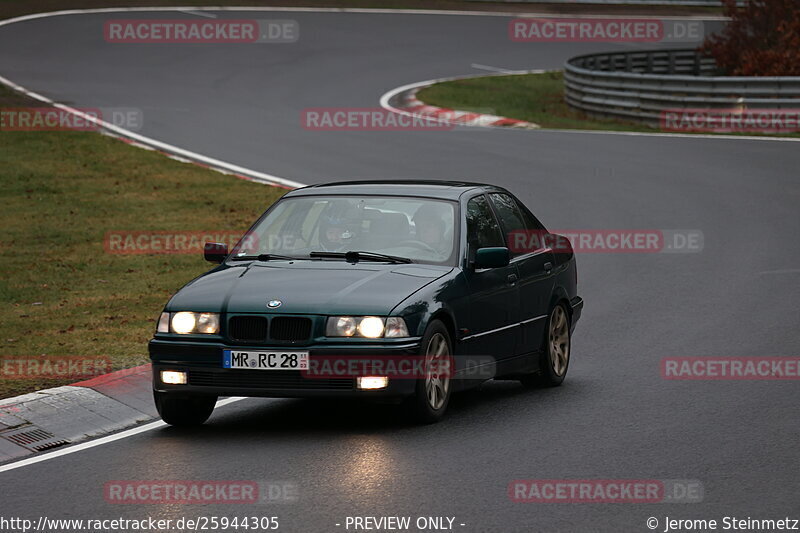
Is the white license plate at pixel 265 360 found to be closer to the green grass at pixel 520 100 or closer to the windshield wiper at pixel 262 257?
the windshield wiper at pixel 262 257

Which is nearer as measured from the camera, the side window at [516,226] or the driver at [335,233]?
the driver at [335,233]

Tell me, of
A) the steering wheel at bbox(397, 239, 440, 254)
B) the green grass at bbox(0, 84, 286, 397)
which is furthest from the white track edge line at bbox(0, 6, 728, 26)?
the steering wheel at bbox(397, 239, 440, 254)

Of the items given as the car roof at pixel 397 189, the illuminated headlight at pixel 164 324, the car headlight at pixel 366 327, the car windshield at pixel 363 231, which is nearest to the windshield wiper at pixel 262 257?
the car windshield at pixel 363 231

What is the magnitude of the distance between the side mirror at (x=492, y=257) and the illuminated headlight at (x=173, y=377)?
218 centimetres

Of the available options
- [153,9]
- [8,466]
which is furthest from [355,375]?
[153,9]

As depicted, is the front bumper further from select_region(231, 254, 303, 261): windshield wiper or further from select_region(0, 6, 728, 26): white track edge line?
select_region(0, 6, 728, 26): white track edge line

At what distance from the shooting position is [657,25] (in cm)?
5156

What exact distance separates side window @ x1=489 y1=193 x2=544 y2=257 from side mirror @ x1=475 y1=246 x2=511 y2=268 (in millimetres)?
918

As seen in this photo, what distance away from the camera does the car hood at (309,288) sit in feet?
29.7

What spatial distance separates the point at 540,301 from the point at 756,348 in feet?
7.22

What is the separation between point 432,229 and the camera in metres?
10.2

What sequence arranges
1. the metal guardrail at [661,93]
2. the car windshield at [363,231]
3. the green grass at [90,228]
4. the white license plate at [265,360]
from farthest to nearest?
the metal guardrail at [661,93]
the green grass at [90,228]
the car windshield at [363,231]
the white license plate at [265,360]

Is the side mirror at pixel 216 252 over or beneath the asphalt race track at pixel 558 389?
over

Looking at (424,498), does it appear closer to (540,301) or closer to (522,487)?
(522,487)
